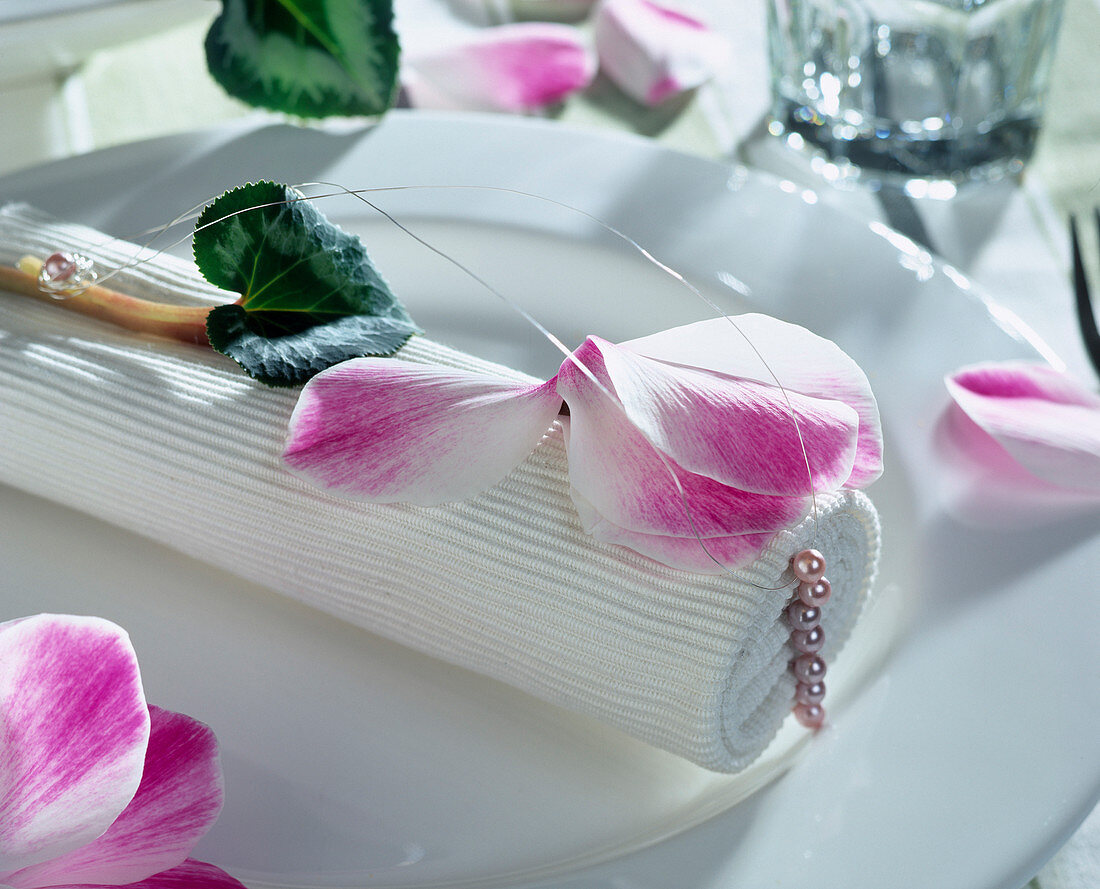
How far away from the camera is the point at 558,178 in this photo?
1.52 feet

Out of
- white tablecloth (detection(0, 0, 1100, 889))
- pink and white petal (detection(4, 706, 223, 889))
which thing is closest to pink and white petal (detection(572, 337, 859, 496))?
pink and white petal (detection(4, 706, 223, 889))

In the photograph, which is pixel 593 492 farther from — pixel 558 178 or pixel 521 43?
pixel 521 43

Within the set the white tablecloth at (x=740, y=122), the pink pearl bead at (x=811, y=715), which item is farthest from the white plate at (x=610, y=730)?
the white tablecloth at (x=740, y=122)

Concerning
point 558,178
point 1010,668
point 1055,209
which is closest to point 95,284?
point 558,178

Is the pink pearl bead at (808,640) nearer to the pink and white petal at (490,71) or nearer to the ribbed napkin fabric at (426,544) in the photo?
the ribbed napkin fabric at (426,544)

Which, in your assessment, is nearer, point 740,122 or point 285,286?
point 285,286

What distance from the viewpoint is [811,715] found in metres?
0.29

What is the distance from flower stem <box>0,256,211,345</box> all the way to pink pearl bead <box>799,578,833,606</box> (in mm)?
197

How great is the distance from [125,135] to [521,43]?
22cm

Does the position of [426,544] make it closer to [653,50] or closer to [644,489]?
[644,489]

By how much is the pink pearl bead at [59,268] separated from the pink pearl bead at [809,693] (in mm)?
260

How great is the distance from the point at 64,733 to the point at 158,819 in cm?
3

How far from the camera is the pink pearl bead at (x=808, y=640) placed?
281 millimetres

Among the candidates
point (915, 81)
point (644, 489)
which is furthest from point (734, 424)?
point (915, 81)
